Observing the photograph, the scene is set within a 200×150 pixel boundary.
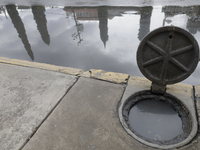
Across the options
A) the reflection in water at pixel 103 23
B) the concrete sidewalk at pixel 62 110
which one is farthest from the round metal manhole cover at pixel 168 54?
the reflection in water at pixel 103 23

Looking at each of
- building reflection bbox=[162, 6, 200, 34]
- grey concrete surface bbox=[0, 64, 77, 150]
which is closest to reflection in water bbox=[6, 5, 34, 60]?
grey concrete surface bbox=[0, 64, 77, 150]

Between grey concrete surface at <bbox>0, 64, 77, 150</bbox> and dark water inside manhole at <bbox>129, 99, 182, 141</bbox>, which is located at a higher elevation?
grey concrete surface at <bbox>0, 64, 77, 150</bbox>

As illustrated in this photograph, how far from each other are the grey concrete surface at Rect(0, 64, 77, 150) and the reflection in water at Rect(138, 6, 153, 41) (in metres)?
2.88

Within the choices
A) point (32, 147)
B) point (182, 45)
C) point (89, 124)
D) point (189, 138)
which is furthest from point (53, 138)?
point (182, 45)

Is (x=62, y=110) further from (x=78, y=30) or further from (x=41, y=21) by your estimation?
(x=41, y=21)

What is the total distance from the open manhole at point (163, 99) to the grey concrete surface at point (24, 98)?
116cm

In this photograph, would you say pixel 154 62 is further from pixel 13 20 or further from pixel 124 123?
pixel 13 20

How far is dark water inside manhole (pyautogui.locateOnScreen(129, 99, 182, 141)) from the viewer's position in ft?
5.88

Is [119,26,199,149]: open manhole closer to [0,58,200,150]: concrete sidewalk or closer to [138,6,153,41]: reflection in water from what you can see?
[0,58,200,150]: concrete sidewalk

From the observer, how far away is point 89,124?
1.83 m

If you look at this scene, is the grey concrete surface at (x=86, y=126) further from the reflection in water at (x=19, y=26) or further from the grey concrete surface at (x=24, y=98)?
the reflection in water at (x=19, y=26)

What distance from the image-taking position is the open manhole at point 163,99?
1.69 metres

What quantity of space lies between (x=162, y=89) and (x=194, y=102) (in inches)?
18.9

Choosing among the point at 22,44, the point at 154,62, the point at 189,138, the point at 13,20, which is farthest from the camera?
the point at 13,20
